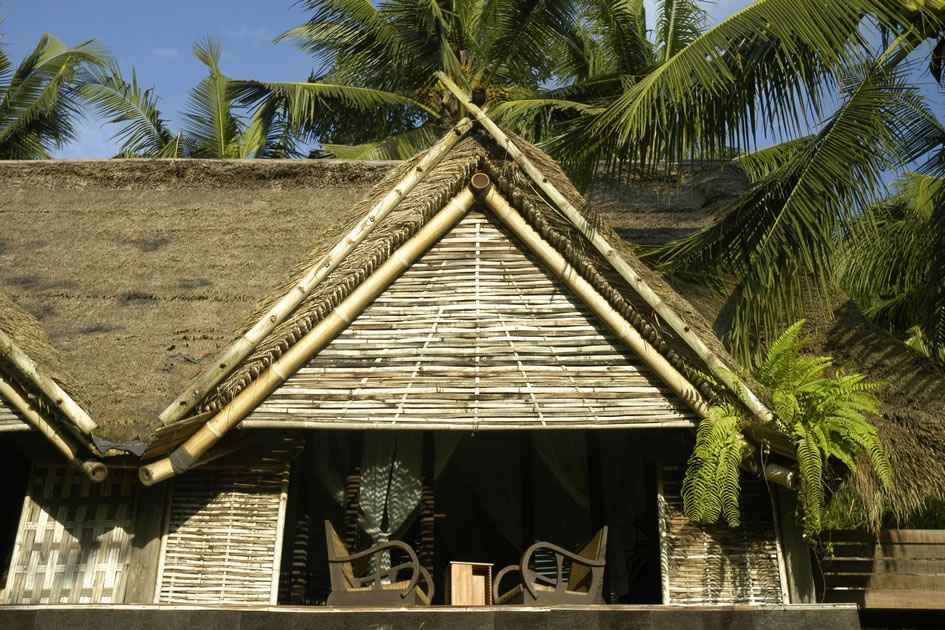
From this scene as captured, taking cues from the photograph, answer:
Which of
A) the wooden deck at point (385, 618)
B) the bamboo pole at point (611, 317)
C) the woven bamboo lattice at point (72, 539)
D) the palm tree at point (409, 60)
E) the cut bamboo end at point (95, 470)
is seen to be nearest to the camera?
the wooden deck at point (385, 618)

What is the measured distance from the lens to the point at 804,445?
673 cm

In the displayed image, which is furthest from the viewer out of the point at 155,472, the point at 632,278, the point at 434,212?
the point at 434,212

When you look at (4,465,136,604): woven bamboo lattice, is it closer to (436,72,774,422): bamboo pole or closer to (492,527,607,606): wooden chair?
(492,527,607,606): wooden chair

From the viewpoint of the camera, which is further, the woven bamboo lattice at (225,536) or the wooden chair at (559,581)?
the woven bamboo lattice at (225,536)

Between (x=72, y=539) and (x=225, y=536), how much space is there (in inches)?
41.6

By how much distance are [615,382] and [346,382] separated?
186 cm

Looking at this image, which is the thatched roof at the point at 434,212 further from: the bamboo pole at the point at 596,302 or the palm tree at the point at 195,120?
the palm tree at the point at 195,120

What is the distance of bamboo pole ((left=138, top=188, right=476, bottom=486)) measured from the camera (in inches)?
273

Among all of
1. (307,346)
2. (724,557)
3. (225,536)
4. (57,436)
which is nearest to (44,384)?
(57,436)

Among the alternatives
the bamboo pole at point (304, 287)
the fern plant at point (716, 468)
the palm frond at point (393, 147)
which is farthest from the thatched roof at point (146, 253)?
the palm frond at point (393, 147)

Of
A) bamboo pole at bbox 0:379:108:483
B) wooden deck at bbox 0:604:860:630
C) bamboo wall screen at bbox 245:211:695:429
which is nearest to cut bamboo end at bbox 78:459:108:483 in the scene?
bamboo pole at bbox 0:379:108:483

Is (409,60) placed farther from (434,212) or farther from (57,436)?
(57,436)

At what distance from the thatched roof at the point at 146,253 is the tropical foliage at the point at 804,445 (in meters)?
3.60

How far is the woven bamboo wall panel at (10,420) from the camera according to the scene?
23.5 ft
